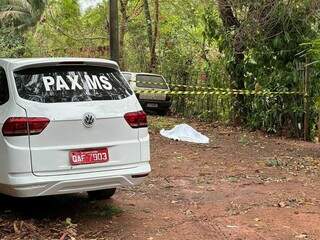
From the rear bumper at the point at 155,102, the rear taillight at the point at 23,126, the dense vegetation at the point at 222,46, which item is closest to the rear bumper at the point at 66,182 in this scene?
the rear taillight at the point at 23,126

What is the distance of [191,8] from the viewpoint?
19344 millimetres

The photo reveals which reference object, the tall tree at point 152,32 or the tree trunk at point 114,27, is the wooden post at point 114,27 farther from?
the tall tree at point 152,32

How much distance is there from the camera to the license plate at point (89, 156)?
5.49 meters

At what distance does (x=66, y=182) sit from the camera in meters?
5.40

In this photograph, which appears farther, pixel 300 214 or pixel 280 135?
pixel 280 135

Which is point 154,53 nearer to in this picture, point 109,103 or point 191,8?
point 191,8

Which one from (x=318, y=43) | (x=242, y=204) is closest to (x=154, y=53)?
(x=318, y=43)

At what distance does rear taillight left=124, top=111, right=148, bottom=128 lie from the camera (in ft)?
19.3

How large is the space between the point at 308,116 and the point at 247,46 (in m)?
2.54

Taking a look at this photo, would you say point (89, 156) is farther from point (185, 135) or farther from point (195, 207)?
point (185, 135)

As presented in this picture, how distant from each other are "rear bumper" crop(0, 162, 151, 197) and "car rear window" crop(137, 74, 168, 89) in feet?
42.3

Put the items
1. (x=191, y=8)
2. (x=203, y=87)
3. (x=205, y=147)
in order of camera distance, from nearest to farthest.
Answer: (x=205, y=147) → (x=203, y=87) → (x=191, y=8)

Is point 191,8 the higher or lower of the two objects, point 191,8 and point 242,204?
the higher

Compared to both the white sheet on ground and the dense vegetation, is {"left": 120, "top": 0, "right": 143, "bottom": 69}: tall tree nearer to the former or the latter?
the dense vegetation
